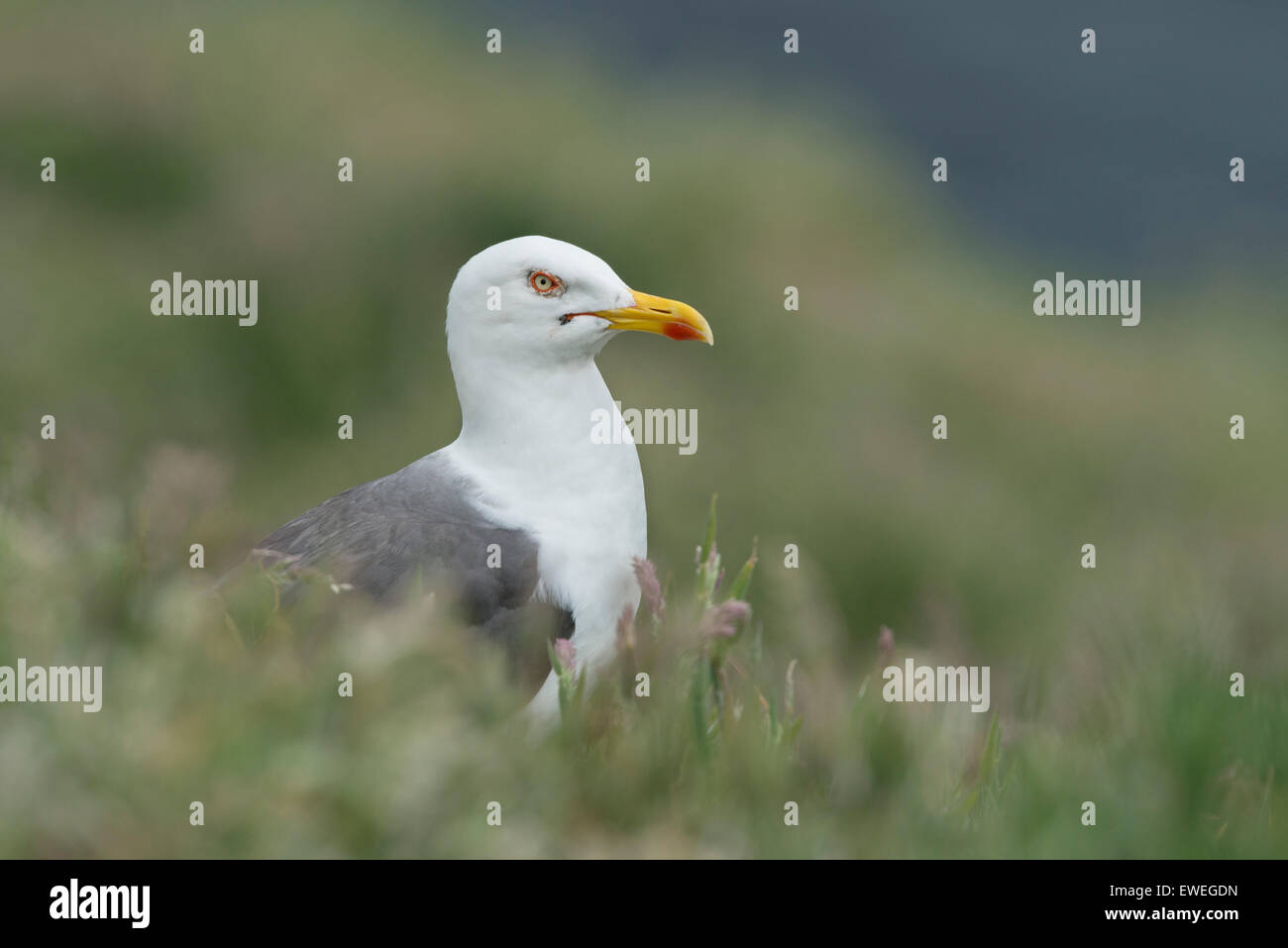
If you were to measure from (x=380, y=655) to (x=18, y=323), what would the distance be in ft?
47.4

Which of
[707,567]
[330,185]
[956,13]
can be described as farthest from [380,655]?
[956,13]

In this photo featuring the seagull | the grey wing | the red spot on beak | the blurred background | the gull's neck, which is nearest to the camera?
the blurred background

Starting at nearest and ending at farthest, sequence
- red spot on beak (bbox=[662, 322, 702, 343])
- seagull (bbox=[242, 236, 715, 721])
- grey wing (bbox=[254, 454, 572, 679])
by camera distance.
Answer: grey wing (bbox=[254, 454, 572, 679]), seagull (bbox=[242, 236, 715, 721]), red spot on beak (bbox=[662, 322, 702, 343])

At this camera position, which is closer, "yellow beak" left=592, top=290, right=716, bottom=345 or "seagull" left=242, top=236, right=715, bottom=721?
"seagull" left=242, top=236, right=715, bottom=721

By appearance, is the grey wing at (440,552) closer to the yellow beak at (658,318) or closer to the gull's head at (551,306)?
the gull's head at (551,306)

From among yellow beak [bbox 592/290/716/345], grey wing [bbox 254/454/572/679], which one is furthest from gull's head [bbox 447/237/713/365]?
grey wing [bbox 254/454/572/679]

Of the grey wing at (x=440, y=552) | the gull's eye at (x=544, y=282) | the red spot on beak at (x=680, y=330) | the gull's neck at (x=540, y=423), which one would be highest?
the gull's eye at (x=544, y=282)

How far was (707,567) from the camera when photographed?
4762 mm

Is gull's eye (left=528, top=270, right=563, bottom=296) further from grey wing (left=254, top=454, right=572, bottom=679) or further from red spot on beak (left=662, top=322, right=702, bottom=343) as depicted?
grey wing (left=254, top=454, right=572, bottom=679)

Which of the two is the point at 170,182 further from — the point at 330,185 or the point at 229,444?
the point at 229,444

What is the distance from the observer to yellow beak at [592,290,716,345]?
589 centimetres

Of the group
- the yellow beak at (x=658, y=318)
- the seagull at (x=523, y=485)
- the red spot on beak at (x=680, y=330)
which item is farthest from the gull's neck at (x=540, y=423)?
the red spot on beak at (x=680, y=330)

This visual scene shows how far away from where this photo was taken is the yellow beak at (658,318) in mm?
5891
